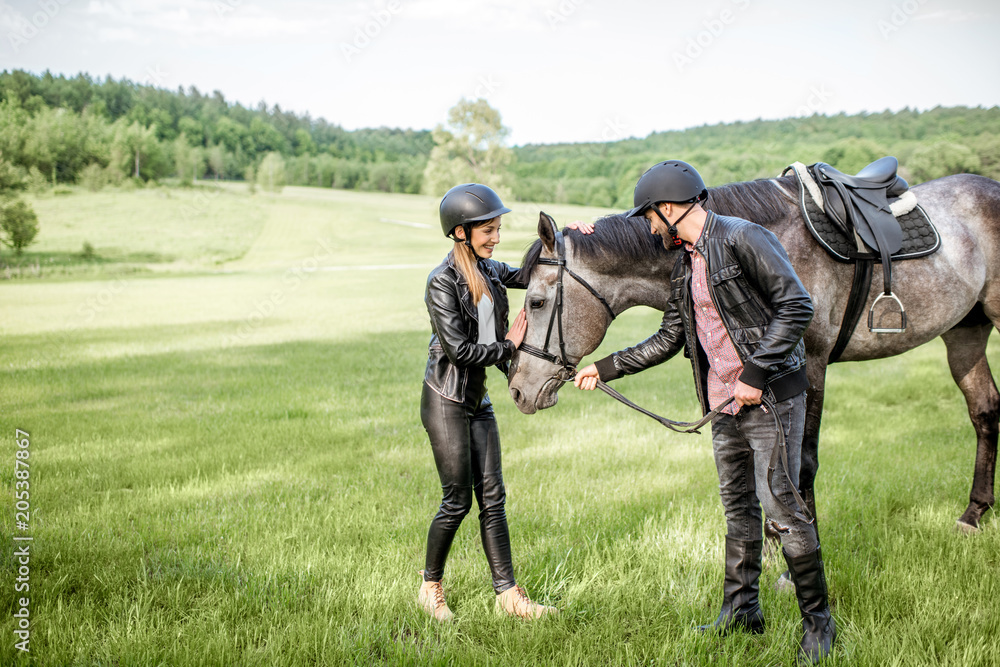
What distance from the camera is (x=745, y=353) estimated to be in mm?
2730

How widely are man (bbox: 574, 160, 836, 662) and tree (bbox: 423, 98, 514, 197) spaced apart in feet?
183

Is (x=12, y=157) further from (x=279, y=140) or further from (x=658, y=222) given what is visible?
(x=658, y=222)

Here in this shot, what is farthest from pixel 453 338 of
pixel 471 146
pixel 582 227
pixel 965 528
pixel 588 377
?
pixel 471 146

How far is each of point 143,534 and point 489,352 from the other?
2.75m

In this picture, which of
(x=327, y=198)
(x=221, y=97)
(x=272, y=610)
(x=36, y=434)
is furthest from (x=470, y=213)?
(x=221, y=97)

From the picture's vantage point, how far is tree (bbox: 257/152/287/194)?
7675cm

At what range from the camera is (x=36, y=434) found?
21.2 ft

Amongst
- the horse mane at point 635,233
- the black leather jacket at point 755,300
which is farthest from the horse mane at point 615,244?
the black leather jacket at point 755,300

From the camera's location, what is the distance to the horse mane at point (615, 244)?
348 centimetres

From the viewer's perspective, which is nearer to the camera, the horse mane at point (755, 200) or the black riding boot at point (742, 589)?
the black riding boot at point (742, 589)

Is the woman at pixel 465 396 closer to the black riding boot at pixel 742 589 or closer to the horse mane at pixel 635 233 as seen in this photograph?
the horse mane at pixel 635 233

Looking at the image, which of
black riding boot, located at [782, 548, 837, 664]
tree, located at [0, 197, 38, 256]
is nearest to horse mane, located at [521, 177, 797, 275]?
black riding boot, located at [782, 548, 837, 664]

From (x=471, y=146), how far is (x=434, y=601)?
59270 mm

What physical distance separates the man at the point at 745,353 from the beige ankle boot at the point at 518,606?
85cm
